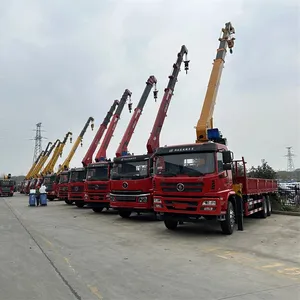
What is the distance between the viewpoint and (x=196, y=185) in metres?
9.16

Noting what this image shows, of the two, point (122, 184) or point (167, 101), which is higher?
point (167, 101)

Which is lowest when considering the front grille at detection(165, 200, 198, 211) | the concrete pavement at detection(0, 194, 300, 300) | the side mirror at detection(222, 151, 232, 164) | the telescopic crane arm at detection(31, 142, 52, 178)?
the concrete pavement at detection(0, 194, 300, 300)

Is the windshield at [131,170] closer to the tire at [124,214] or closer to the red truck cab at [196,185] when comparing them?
the tire at [124,214]

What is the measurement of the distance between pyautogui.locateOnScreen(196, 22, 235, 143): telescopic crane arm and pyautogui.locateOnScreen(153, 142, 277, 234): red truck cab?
282 centimetres

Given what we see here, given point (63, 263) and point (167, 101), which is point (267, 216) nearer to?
point (167, 101)

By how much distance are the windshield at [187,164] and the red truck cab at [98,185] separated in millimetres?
6184

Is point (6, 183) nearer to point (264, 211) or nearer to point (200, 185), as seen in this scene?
point (264, 211)

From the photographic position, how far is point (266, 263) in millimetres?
6395

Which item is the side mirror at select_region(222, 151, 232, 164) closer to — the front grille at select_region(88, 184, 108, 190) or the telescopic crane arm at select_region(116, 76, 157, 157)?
the front grille at select_region(88, 184, 108, 190)

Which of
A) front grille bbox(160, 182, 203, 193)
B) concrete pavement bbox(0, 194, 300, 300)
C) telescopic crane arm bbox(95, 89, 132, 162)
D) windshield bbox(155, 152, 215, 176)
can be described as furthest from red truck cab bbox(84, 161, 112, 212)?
front grille bbox(160, 182, 203, 193)

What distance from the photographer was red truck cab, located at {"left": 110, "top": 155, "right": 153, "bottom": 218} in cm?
1281

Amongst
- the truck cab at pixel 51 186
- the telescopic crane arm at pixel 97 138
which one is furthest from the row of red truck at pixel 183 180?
the truck cab at pixel 51 186

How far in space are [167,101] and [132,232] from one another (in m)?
9.77

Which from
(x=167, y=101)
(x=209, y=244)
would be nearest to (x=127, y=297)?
(x=209, y=244)
